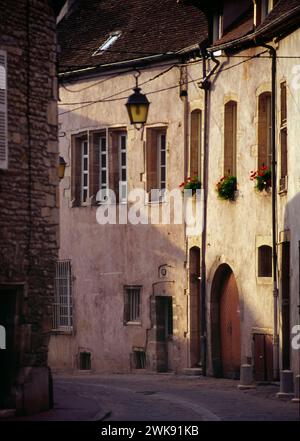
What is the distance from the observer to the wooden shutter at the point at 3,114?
22984mm

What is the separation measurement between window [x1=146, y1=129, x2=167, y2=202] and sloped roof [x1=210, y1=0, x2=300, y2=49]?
3673 mm

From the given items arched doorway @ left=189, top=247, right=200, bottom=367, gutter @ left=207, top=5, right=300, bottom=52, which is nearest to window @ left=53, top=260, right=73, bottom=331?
arched doorway @ left=189, top=247, right=200, bottom=367

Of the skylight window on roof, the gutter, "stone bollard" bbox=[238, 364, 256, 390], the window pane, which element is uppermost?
the skylight window on roof

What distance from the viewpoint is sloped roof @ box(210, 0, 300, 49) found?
90.3ft

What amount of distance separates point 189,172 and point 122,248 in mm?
3022

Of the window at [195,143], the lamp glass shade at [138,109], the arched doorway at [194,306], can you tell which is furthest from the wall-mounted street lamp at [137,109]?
the arched doorway at [194,306]

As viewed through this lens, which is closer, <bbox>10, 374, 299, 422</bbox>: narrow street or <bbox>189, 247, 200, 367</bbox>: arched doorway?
<bbox>10, 374, 299, 422</bbox>: narrow street

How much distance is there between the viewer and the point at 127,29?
1481 inches

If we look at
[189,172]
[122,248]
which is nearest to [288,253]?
[189,172]

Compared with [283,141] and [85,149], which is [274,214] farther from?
[85,149]

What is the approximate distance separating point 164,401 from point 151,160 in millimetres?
10557

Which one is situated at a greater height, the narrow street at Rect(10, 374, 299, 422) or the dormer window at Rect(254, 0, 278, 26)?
the dormer window at Rect(254, 0, 278, 26)

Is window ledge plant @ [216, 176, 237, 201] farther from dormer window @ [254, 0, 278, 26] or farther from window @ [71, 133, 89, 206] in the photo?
window @ [71, 133, 89, 206]

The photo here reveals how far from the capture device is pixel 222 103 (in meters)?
32.6
